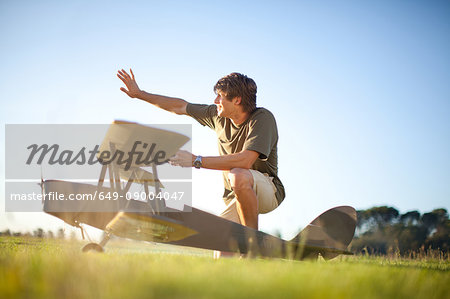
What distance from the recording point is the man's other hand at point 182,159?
16.5 feet

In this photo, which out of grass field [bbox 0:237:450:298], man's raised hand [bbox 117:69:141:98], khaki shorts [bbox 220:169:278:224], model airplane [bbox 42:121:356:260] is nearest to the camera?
grass field [bbox 0:237:450:298]

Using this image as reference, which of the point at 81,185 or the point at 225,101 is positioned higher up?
the point at 225,101

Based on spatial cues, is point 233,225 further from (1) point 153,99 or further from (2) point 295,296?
(1) point 153,99

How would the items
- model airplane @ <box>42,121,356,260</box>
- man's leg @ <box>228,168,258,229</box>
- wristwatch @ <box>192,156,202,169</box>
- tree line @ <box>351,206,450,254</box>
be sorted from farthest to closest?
tree line @ <box>351,206,450,254</box>, man's leg @ <box>228,168,258,229</box>, wristwatch @ <box>192,156,202,169</box>, model airplane @ <box>42,121,356,260</box>

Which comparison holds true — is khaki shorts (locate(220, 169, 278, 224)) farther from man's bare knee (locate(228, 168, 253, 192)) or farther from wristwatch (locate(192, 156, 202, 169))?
wristwatch (locate(192, 156, 202, 169))

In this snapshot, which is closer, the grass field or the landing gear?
the grass field

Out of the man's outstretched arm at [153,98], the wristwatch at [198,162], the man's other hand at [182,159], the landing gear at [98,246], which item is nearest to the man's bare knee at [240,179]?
the wristwatch at [198,162]

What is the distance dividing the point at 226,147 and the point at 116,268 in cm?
428

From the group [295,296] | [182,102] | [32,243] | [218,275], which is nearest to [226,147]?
[182,102]

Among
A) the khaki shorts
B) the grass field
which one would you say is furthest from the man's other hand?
the grass field

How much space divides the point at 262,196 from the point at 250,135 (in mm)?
1057

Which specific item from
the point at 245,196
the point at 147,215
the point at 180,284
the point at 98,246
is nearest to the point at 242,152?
the point at 245,196

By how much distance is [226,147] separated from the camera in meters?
6.77

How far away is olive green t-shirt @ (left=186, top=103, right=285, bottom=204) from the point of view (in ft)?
19.4
